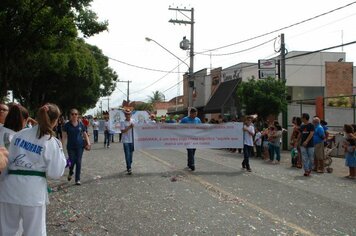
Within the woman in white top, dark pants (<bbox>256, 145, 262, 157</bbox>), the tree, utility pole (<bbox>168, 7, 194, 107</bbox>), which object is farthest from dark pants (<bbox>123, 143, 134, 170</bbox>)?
utility pole (<bbox>168, 7, 194, 107</bbox>)

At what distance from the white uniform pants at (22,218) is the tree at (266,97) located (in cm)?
2095

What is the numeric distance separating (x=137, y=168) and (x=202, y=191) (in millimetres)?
4232

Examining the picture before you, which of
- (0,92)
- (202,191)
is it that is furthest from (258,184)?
(0,92)

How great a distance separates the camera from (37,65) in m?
30.2

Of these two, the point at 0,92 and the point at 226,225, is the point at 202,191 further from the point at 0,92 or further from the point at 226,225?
the point at 0,92

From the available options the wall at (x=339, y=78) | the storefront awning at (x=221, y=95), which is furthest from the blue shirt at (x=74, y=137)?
the wall at (x=339, y=78)

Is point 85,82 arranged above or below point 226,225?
above

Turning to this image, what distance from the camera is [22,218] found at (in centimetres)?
449

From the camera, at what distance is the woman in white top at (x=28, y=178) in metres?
4.41

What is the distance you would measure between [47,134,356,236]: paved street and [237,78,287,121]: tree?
36.0 ft

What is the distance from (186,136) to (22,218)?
33.8 feet

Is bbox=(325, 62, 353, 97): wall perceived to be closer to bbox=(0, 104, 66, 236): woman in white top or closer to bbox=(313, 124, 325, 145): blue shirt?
bbox=(313, 124, 325, 145): blue shirt

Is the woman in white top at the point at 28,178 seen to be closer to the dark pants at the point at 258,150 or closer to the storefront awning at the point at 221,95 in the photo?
the dark pants at the point at 258,150

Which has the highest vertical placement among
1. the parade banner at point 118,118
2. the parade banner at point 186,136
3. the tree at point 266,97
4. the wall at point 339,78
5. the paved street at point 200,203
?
the wall at point 339,78
